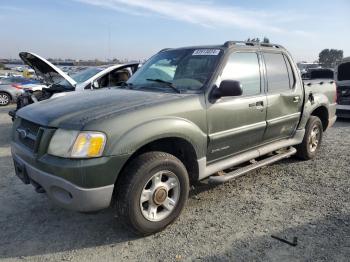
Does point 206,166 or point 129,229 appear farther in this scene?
point 206,166

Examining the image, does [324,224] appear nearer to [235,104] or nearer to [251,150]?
[251,150]

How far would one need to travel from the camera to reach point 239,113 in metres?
4.25

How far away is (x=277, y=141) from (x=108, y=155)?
2928mm

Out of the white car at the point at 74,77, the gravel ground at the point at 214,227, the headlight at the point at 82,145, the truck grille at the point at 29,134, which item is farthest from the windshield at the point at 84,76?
the headlight at the point at 82,145

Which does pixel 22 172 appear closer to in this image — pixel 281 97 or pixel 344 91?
pixel 281 97

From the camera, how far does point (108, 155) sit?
310 centimetres


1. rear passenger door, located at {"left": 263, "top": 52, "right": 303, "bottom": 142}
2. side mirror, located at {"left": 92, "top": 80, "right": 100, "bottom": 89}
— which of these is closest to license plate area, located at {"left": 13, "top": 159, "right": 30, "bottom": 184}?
rear passenger door, located at {"left": 263, "top": 52, "right": 303, "bottom": 142}

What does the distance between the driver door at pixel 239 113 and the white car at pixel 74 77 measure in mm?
4612

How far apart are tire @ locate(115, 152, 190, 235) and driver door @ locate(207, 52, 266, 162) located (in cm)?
58

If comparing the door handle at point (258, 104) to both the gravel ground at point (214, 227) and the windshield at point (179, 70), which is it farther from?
the gravel ground at point (214, 227)

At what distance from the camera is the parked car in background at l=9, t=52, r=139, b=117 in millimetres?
8688

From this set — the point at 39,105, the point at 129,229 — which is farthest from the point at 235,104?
the point at 39,105

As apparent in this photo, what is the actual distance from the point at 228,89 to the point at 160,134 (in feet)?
3.07

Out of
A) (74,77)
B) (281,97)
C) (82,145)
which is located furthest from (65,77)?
(82,145)
